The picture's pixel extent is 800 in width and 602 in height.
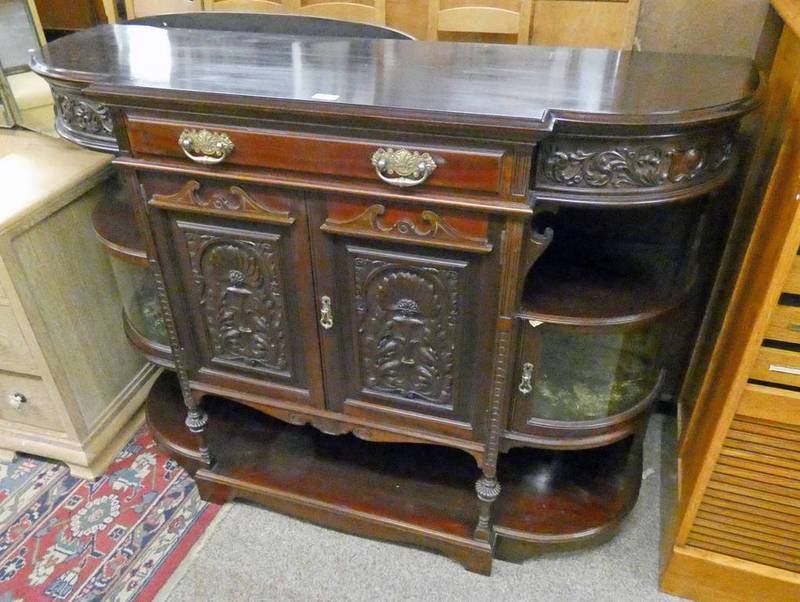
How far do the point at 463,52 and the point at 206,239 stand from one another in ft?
1.89

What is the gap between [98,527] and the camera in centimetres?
140

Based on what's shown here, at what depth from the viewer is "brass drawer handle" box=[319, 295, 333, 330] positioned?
3.49ft

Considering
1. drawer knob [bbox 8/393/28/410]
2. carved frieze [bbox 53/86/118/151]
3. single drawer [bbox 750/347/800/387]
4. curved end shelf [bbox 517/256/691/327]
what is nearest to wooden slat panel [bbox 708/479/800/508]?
single drawer [bbox 750/347/800/387]

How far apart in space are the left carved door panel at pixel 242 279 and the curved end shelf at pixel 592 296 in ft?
1.28

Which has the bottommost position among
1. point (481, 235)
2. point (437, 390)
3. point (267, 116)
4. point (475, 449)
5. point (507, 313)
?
point (475, 449)

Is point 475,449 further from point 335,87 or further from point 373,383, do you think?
point 335,87

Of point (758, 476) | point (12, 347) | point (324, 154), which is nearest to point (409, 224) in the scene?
point (324, 154)

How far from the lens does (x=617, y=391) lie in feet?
3.80

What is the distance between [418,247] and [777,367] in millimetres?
587

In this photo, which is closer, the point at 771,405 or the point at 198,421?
the point at 771,405

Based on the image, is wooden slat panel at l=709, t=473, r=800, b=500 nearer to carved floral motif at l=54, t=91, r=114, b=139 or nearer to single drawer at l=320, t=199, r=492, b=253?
single drawer at l=320, t=199, r=492, b=253

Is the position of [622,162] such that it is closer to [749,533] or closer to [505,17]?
[505,17]

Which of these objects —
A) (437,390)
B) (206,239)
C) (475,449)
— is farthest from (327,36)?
(475,449)

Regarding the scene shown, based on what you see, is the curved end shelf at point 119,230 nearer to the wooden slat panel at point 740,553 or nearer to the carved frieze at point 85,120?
the carved frieze at point 85,120
